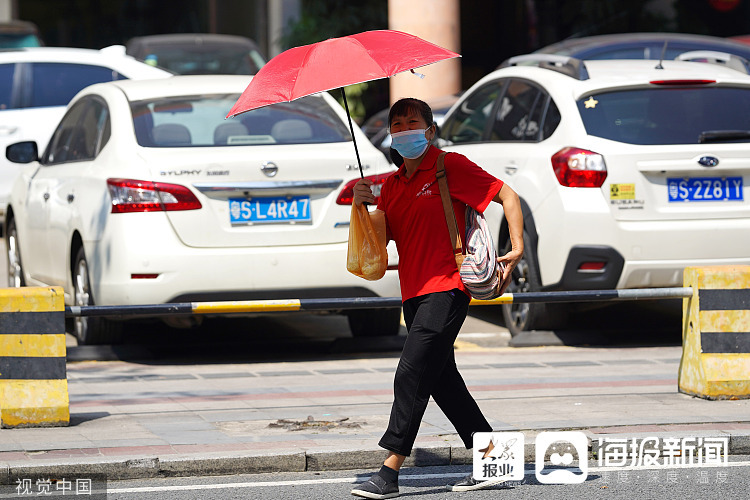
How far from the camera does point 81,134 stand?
934 cm

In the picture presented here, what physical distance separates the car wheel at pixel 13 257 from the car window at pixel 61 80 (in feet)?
9.63

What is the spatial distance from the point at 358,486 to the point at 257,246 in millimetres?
2774

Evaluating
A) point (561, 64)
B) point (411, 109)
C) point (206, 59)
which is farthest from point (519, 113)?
point (206, 59)

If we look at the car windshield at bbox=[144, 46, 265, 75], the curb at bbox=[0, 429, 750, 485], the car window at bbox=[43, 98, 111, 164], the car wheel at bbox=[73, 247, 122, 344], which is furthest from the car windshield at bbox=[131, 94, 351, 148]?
the car windshield at bbox=[144, 46, 265, 75]

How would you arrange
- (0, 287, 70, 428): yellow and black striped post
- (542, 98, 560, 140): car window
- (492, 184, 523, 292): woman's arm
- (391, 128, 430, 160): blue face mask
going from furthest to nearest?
1. (542, 98, 560, 140): car window
2. (0, 287, 70, 428): yellow and black striped post
3. (391, 128, 430, 160): blue face mask
4. (492, 184, 523, 292): woman's arm

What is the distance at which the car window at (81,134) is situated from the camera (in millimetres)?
8852

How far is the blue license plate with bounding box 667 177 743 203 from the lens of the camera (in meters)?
8.62

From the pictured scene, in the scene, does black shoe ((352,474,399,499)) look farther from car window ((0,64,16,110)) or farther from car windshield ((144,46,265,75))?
car windshield ((144,46,265,75))

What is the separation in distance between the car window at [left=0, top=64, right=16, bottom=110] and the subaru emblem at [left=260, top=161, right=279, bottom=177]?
6169 millimetres

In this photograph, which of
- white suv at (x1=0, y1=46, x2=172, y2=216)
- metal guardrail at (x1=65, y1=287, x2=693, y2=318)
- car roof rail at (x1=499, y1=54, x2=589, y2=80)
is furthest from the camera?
white suv at (x1=0, y1=46, x2=172, y2=216)

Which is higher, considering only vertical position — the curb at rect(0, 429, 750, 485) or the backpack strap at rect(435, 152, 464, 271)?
the backpack strap at rect(435, 152, 464, 271)

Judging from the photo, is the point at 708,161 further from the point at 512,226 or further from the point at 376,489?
the point at 376,489

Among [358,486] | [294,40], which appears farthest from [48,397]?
[294,40]

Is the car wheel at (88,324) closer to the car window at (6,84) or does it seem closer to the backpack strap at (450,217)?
the backpack strap at (450,217)
